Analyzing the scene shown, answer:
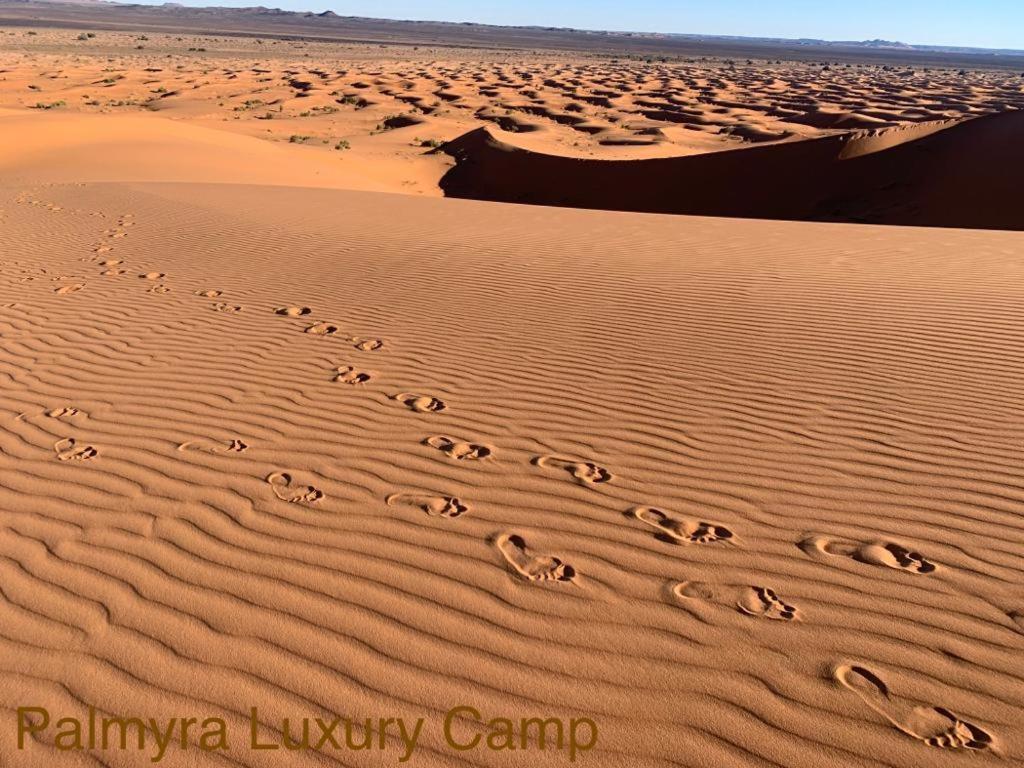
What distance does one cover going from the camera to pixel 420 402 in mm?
4758

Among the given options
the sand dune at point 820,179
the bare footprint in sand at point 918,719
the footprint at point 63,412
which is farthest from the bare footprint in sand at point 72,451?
the sand dune at point 820,179

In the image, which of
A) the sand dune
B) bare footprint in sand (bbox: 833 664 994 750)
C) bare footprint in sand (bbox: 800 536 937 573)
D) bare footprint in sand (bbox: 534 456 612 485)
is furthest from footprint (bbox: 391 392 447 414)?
the sand dune

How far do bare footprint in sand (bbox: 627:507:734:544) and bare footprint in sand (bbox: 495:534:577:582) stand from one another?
1.61 feet

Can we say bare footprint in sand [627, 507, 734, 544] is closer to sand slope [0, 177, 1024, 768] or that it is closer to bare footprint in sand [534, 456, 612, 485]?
sand slope [0, 177, 1024, 768]

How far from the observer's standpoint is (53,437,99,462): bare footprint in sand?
4008 millimetres

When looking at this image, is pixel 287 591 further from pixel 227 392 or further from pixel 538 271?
pixel 538 271

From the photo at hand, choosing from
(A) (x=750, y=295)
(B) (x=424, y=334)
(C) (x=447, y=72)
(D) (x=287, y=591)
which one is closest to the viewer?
(D) (x=287, y=591)

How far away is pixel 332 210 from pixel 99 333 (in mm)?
6059

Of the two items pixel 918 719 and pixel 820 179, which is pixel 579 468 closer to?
pixel 918 719

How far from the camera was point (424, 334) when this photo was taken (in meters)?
6.02

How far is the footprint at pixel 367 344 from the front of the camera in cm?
571

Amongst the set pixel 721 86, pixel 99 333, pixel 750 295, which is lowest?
pixel 99 333

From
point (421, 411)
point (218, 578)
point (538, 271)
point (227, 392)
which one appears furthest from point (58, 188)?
point (218, 578)

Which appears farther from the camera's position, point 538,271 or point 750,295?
point 538,271
